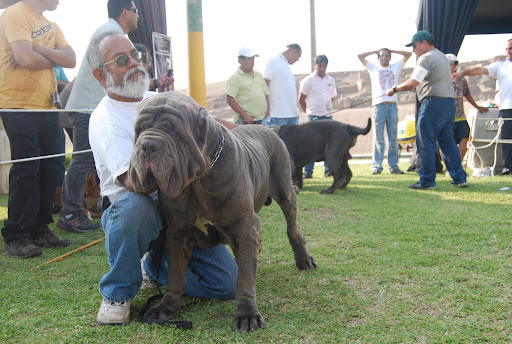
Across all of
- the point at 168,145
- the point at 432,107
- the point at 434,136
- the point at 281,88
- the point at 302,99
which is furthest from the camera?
the point at 302,99

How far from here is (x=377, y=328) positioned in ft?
8.13

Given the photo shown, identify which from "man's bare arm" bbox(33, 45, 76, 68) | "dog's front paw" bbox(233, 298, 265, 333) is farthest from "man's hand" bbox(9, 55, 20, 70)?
"dog's front paw" bbox(233, 298, 265, 333)

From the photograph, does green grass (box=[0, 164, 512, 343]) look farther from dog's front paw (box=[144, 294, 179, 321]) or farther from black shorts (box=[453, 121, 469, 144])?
black shorts (box=[453, 121, 469, 144])

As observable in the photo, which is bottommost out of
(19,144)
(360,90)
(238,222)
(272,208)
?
(272,208)

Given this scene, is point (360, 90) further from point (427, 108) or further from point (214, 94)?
point (427, 108)

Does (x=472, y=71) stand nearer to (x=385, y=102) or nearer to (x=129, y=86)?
(x=385, y=102)

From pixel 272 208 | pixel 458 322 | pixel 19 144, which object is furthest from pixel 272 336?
pixel 272 208

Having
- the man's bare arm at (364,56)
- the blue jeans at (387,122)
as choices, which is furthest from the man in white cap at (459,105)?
the man's bare arm at (364,56)

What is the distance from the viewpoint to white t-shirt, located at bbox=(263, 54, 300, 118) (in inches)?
323

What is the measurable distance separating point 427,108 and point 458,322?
5197mm

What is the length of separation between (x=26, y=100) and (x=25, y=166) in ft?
2.00

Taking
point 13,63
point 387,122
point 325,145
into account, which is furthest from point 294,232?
point 387,122

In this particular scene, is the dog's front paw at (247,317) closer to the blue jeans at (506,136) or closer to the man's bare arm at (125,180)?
the man's bare arm at (125,180)

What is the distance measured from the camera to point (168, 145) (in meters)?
2.08
